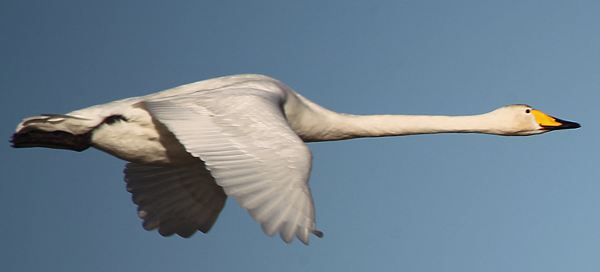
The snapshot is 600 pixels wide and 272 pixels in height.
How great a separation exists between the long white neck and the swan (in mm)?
12

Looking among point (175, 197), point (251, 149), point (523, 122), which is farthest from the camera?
point (523, 122)

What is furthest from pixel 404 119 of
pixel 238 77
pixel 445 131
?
pixel 238 77

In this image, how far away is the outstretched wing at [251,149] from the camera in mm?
13844

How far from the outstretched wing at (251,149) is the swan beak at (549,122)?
4.94 metres

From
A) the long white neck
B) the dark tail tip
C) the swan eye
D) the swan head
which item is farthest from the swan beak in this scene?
the dark tail tip

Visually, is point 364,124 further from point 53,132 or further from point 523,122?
point 53,132

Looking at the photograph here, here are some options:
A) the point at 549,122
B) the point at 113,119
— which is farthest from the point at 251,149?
the point at 549,122

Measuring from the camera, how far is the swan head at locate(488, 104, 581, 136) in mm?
20141

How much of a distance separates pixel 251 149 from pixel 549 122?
6928mm

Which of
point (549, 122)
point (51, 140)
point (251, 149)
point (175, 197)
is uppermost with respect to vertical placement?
point (549, 122)

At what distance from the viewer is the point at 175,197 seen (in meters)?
19.5

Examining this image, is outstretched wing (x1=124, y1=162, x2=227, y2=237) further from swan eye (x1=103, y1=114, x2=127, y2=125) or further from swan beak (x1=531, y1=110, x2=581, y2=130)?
swan beak (x1=531, y1=110, x2=581, y2=130)

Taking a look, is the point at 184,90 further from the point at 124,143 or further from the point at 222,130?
the point at 222,130

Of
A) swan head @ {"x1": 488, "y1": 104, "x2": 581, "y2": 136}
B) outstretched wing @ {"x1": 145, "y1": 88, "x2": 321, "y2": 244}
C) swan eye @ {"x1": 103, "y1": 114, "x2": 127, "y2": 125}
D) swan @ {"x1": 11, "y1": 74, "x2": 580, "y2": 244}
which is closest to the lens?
outstretched wing @ {"x1": 145, "y1": 88, "x2": 321, "y2": 244}
